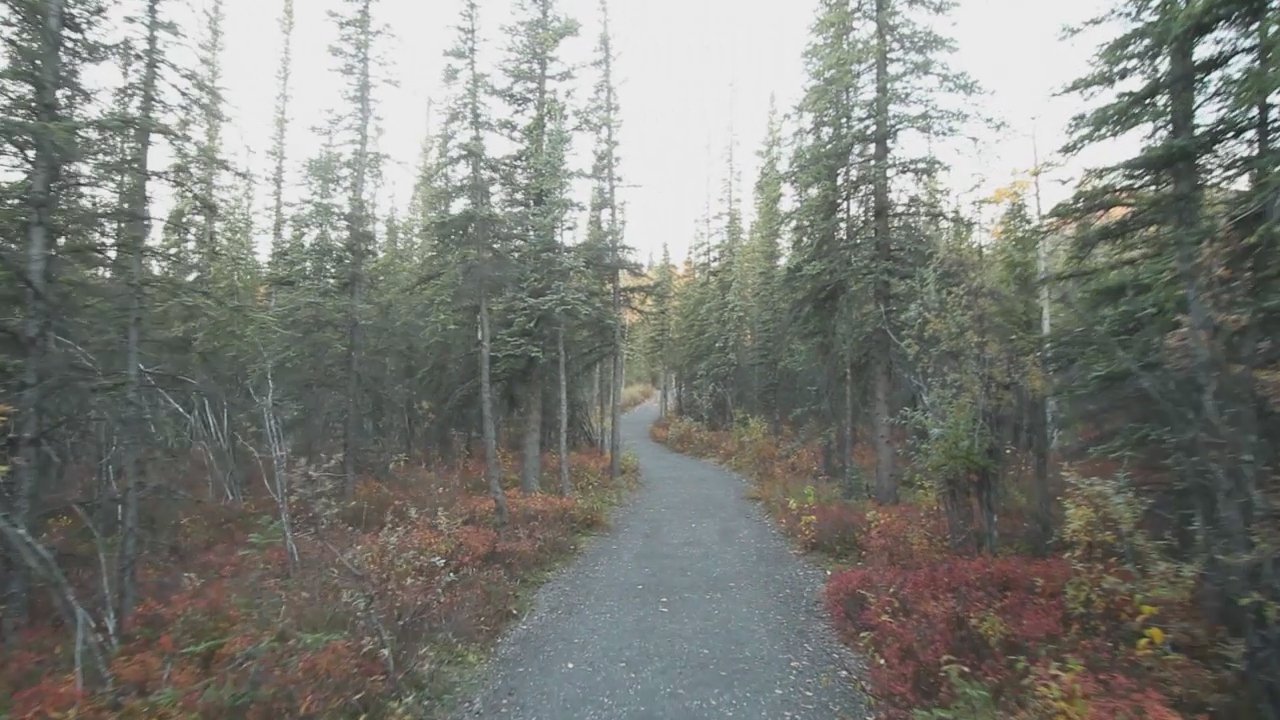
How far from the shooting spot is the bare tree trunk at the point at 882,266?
13.0 meters

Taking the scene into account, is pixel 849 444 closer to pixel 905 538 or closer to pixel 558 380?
pixel 905 538

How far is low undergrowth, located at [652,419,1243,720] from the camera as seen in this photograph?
4.93m

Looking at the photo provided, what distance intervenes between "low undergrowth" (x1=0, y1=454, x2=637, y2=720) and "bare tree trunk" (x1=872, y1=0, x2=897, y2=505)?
6.72 metres

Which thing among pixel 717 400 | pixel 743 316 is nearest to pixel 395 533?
pixel 743 316

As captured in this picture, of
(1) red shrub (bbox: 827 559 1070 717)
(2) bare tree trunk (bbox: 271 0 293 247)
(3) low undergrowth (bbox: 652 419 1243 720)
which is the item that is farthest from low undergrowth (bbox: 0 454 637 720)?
(2) bare tree trunk (bbox: 271 0 293 247)

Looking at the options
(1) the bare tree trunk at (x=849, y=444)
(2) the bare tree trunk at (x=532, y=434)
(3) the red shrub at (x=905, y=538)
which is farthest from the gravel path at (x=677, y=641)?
(2) the bare tree trunk at (x=532, y=434)

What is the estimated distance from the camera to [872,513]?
12148mm

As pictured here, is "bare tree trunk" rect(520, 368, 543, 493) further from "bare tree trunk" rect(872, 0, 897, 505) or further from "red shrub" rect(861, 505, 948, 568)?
"red shrub" rect(861, 505, 948, 568)

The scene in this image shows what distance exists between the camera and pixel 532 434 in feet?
56.9

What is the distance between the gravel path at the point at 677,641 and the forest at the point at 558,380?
543 millimetres

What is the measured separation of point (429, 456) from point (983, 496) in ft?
57.9

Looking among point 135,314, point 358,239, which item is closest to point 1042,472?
point 135,314

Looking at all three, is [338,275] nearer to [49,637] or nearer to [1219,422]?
[49,637]

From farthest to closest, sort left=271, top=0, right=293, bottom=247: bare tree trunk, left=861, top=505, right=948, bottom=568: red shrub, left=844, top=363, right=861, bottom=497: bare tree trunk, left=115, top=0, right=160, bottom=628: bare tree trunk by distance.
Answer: left=271, top=0, right=293, bottom=247: bare tree trunk → left=844, top=363, right=861, bottom=497: bare tree trunk → left=861, top=505, right=948, bottom=568: red shrub → left=115, top=0, right=160, bottom=628: bare tree trunk
